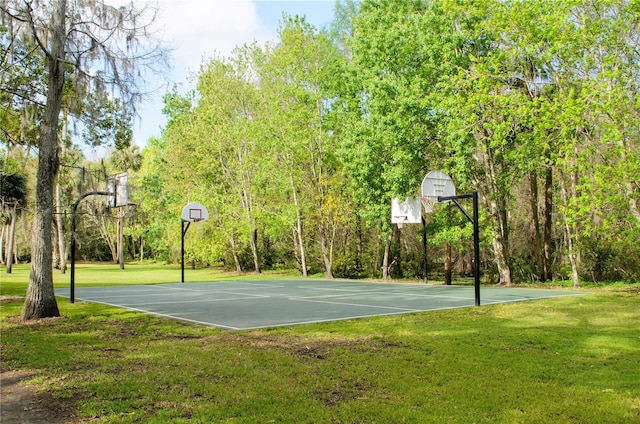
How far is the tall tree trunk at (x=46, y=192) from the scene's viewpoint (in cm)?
1083

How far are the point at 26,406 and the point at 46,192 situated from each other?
22.4 ft

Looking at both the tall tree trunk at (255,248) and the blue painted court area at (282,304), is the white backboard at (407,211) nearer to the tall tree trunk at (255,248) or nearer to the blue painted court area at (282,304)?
the blue painted court area at (282,304)

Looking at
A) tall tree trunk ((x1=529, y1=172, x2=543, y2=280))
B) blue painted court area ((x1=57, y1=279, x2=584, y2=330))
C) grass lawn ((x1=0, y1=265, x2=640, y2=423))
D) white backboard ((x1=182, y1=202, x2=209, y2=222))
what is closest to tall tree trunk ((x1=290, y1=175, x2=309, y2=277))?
white backboard ((x1=182, y1=202, x2=209, y2=222))

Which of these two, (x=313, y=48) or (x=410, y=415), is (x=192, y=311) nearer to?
(x=410, y=415)

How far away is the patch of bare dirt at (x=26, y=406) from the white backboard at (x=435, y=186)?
1160cm

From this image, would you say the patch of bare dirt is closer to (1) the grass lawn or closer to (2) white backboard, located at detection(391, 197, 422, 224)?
(1) the grass lawn

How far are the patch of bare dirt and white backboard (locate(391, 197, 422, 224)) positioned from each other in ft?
56.0

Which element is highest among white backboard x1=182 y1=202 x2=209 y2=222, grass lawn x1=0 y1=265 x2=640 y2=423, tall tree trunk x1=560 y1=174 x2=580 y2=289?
white backboard x1=182 y1=202 x2=209 y2=222

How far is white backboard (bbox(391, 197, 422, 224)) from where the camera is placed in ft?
70.5

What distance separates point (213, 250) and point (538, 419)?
30.7 metres

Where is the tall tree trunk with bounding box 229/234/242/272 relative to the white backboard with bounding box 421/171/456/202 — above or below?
below

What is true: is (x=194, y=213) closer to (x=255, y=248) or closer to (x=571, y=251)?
(x=255, y=248)

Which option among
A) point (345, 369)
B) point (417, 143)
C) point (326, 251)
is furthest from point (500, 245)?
point (345, 369)

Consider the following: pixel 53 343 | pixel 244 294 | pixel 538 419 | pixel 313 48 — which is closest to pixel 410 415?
pixel 538 419
